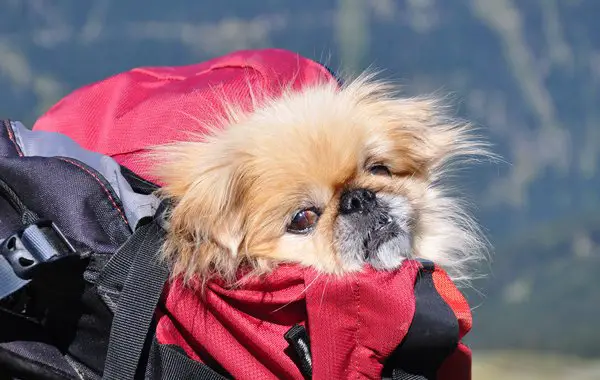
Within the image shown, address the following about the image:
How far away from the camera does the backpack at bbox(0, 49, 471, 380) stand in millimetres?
1435

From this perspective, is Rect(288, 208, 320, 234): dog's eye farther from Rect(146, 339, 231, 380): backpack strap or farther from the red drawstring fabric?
Rect(146, 339, 231, 380): backpack strap

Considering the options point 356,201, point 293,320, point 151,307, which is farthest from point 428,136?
point 151,307

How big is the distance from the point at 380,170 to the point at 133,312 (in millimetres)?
524

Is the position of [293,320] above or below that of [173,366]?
above

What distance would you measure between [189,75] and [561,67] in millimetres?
2014

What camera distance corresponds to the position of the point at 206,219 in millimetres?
1518

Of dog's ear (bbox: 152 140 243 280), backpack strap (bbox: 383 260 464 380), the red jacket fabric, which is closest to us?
backpack strap (bbox: 383 260 464 380)

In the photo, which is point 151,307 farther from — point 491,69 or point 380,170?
point 491,69

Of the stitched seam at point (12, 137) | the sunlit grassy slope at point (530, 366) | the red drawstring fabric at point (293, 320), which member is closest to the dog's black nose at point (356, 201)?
the red drawstring fabric at point (293, 320)

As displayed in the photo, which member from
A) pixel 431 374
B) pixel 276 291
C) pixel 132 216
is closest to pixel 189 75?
pixel 132 216

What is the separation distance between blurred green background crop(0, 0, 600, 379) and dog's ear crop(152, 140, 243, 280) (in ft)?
6.64

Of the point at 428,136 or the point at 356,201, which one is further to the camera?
the point at 428,136

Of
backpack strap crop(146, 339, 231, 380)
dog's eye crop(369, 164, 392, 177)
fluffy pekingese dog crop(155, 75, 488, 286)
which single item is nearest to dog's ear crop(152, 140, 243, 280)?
fluffy pekingese dog crop(155, 75, 488, 286)

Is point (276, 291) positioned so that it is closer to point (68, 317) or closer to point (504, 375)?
point (68, 317)
